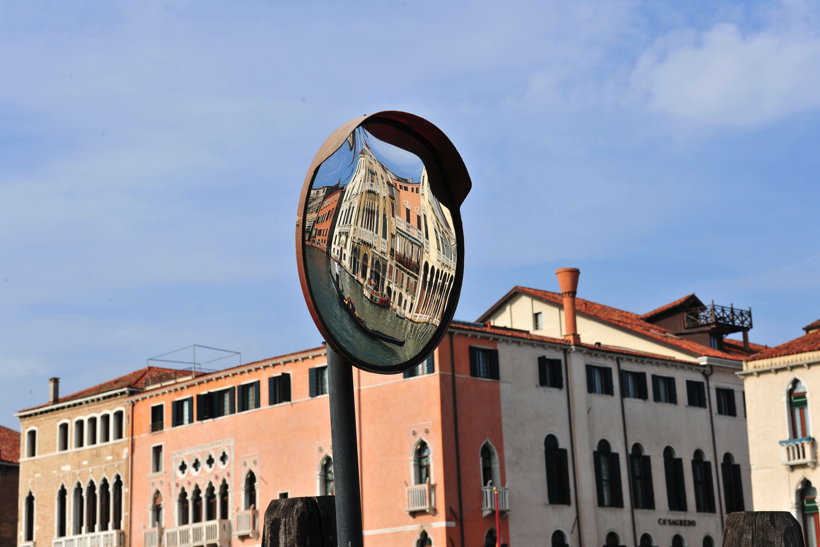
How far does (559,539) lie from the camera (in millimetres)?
39594

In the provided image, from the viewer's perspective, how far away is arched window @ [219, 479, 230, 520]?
44.6 m

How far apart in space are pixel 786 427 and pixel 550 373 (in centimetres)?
936

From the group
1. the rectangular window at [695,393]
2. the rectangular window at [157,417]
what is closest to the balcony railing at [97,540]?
the rectangular window at [157,417]

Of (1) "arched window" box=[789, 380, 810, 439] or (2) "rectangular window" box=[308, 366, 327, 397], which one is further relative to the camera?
(2) "rectangular window" box=[308, 366, 327, 397]

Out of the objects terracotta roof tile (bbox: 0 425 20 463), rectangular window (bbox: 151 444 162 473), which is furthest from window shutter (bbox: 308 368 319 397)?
terracotta roof tile (bbox: 0 425 20 463)

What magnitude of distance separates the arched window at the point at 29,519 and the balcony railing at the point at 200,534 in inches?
404

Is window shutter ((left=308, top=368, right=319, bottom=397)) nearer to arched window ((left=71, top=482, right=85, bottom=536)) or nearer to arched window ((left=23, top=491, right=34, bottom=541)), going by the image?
arched window ((left=71, top=482, right=85, bottom=536))

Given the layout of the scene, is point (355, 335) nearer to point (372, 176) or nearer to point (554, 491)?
point (372, 176)

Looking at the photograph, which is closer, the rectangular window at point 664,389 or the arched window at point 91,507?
the rectangular window at point 664,389

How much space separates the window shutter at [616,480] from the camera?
41.8 metres

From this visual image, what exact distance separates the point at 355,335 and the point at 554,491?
37146 millimetres

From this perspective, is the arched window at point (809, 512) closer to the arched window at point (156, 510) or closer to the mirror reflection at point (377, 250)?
the arched window at point (156, 510)

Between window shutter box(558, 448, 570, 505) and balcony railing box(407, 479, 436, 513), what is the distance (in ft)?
17.4

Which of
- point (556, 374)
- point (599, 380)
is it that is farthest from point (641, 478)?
point (556, 374)
